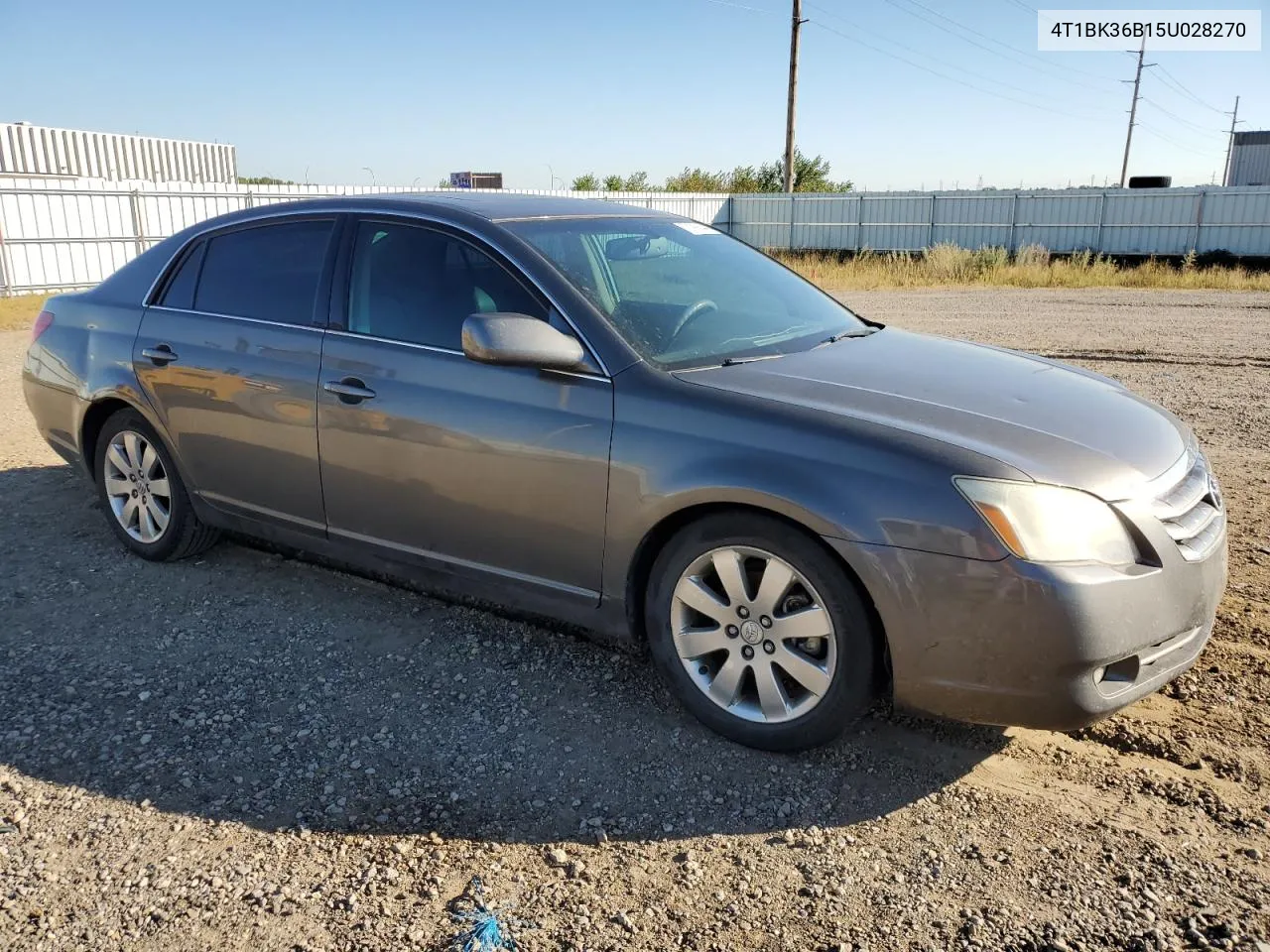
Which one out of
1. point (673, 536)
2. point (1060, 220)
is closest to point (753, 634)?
point (673, 536)

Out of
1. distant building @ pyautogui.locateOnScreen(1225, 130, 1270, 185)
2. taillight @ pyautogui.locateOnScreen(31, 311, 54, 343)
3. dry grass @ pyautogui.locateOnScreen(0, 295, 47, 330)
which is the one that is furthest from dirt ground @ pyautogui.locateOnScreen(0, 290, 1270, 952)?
distant building @ pyautogui.locateOnScreen(1225, 130, 1270, 185)

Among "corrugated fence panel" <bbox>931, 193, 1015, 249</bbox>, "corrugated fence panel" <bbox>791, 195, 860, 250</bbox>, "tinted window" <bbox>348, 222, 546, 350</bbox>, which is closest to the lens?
"tinted window" <bbox>348, 222, 546, 350</bbox>

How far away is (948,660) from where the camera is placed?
9.38ft

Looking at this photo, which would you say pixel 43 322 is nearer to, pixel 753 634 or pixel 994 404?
pixel 753 634

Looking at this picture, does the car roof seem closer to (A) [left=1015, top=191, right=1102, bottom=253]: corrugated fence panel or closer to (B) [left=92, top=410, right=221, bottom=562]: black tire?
(B) [left=92, top=410, right=221, bottom=562]: black tire

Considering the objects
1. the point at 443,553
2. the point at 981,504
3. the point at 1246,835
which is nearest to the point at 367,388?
the point at 443,553

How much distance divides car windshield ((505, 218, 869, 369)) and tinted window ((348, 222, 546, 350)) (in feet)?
0.71

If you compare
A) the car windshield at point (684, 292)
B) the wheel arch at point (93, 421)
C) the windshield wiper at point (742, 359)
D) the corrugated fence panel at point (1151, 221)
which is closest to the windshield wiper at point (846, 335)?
the car windshield at point (684, 292)

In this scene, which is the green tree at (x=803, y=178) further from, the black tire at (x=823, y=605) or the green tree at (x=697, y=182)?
the black tire at (x=823, y=605)

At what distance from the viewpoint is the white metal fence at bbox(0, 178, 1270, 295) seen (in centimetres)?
2034

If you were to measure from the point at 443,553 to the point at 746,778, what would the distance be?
1.45 metres

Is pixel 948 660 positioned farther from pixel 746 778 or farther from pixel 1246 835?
pixel 1246 835

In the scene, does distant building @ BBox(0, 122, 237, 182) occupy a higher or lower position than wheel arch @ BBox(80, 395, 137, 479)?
higher

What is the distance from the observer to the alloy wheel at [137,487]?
4.93m
